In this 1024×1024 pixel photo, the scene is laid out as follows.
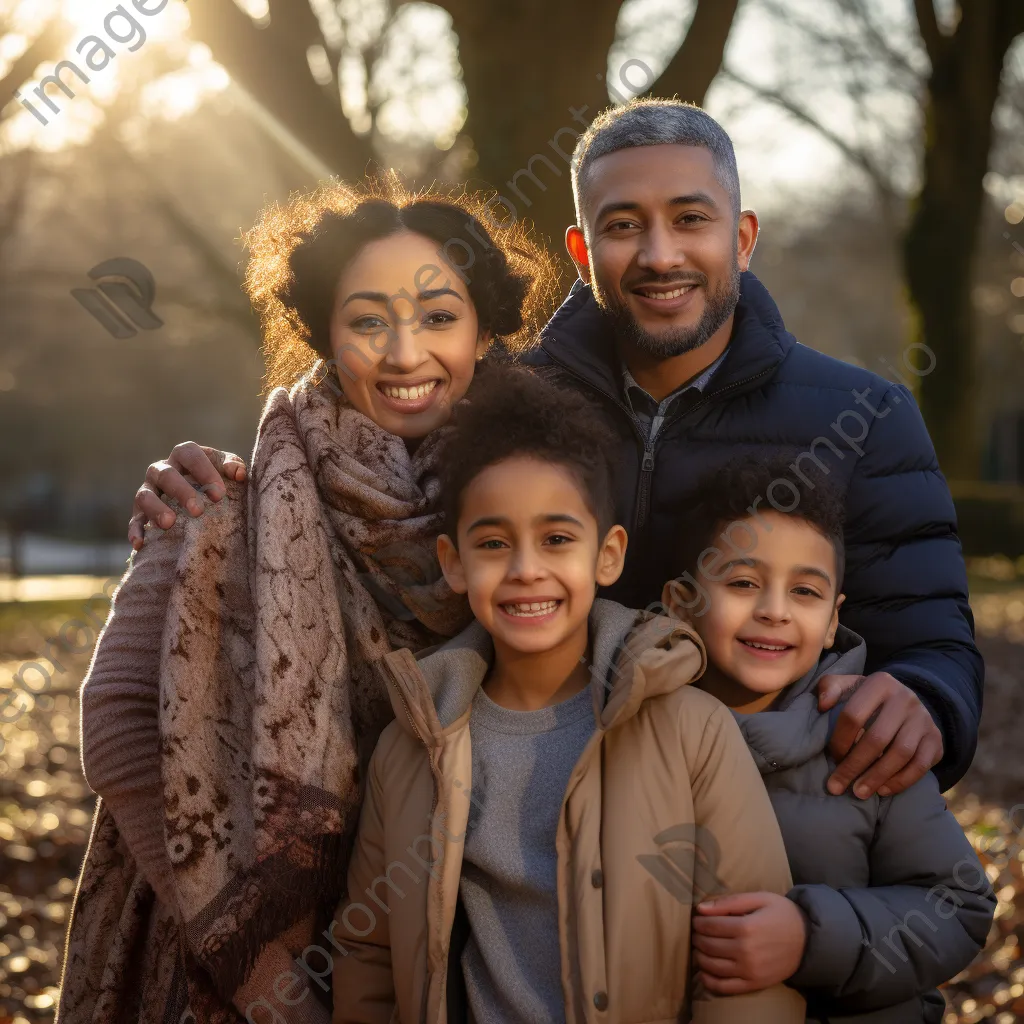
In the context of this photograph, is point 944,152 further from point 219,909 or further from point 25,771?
point 219,909

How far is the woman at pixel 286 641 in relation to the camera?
8.73 ft

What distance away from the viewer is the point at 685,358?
3.34m

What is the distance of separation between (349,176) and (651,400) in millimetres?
4179

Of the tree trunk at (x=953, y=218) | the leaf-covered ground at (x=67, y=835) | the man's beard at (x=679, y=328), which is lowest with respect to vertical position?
the leaf-covered ground at (x=67, y=835)

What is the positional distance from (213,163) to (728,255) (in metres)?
17.3

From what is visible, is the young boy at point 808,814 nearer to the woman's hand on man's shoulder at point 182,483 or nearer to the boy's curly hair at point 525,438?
the boy's curly hair at point 525,438

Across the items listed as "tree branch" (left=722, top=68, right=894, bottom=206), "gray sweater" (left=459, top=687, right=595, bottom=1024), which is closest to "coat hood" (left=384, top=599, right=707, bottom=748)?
"gray sweater" (left=459, top=687, right=595, bottom=1024)

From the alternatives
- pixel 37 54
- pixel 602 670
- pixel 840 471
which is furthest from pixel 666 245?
pixel 37 54

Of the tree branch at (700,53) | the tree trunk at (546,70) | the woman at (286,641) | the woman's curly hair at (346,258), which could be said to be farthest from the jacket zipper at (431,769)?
the tree branch at (700,53)

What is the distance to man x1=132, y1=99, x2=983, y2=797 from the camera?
314 cm

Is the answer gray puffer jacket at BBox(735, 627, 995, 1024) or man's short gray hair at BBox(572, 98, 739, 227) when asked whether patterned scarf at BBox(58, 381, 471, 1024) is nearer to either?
gray puffer jacket at BBox(735, 627, 995, 1024)

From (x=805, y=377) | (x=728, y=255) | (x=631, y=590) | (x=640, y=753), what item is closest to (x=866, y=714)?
(x=640, y=753)

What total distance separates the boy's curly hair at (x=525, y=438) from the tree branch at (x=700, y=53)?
11.9 ft

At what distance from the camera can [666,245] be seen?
10.7ft
